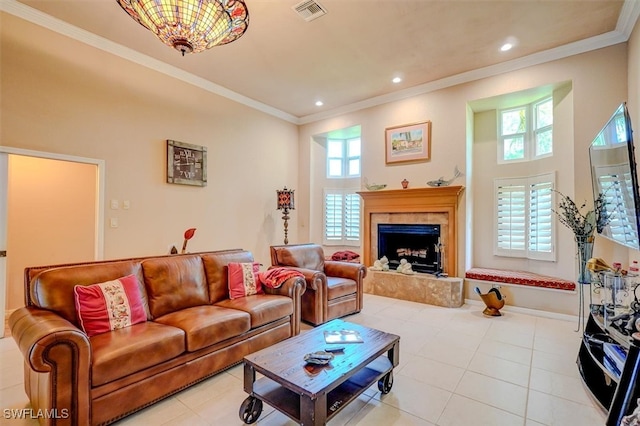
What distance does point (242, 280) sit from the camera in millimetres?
3172

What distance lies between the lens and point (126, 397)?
1.88 m

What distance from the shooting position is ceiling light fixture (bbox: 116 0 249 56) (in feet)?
6.95

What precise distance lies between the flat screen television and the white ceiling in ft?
4.95

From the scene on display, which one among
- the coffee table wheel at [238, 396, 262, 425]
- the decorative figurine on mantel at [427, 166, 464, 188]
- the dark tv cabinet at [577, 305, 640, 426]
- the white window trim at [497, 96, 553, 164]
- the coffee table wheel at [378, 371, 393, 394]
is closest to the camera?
the dark tv cabinet at [577, 305, 640, 426]

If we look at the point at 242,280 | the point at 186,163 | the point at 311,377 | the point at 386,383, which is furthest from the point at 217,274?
the point at 186,163

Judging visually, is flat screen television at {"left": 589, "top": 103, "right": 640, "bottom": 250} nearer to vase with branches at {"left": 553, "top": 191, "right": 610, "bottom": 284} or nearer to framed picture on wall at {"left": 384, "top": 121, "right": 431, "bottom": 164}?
vase with branches at {"left": 553, "top": 191, "right": 610, "bottom": 284}

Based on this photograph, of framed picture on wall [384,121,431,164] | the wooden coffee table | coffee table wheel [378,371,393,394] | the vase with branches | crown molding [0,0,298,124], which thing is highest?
crown molding [0,0,298,124]

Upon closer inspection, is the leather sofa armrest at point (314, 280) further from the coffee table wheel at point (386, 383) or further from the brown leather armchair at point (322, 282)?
the coffee table wheel at point (386, 383)

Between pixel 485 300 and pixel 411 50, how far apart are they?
343 cm

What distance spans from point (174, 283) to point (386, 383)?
78.5 inches

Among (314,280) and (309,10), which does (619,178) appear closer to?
(314,280)

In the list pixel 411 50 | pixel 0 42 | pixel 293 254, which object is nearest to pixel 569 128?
pixel 411 50

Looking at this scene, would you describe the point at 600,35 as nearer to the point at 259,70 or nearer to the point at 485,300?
the point at 485,300

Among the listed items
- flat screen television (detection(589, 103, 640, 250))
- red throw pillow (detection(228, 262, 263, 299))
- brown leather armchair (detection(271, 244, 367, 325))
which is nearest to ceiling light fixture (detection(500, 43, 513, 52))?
flat screen television (detection(589, 103, 640, 250))
